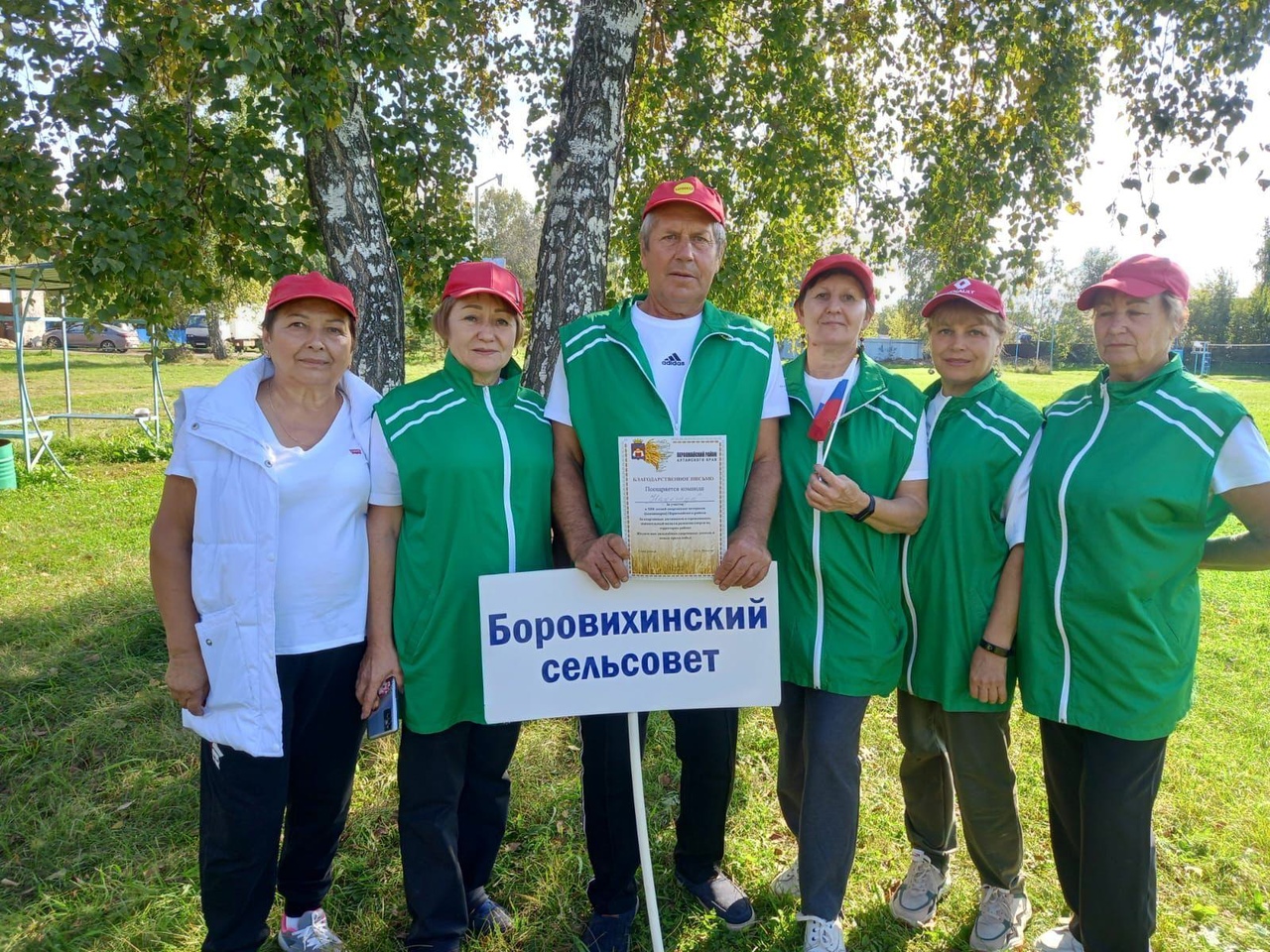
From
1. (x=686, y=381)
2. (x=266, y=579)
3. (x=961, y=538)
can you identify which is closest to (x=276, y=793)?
(x=266, y=579)

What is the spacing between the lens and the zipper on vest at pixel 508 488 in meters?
2.46

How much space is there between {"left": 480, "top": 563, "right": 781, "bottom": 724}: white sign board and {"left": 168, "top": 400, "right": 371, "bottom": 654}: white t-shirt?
0.44m

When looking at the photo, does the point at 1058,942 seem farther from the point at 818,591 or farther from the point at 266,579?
the point at 266,579

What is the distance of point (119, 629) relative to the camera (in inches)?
213

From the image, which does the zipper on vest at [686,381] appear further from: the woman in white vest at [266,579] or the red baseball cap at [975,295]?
the woman in white vest at [266,579]

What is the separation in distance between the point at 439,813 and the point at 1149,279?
2674mm

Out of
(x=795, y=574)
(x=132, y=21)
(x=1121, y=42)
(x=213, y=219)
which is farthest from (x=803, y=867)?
(x=1121, y=42)

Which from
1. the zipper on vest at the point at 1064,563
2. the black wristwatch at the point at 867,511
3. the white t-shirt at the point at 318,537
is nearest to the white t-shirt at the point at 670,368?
the black wristwatch at the point at 867,511

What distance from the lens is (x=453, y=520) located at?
244cm

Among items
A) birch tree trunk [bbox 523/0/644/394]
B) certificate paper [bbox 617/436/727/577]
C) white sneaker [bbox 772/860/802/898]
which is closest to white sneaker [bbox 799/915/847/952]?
white sneaker [bbox 772/860/802/898]

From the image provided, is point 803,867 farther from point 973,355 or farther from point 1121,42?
point 1121,42

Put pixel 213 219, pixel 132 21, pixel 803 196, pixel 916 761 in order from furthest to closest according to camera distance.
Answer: pixel 803 196
pixel 213 219
pixel 132 21
pixel 916 761

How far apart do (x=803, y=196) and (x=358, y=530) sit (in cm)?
475

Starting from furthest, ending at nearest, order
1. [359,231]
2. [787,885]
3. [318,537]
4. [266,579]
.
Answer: [359,231] < [787,885] < [318,537] < [266,579]
